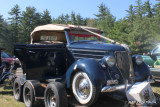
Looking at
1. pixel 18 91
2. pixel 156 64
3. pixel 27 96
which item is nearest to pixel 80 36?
pixel 27 96

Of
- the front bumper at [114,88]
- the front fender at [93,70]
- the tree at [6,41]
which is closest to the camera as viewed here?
the front bumper at [114,88]

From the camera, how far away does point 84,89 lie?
13.5ft

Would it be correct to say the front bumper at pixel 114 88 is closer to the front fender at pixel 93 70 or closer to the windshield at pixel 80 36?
the front fender at pixel 93 70

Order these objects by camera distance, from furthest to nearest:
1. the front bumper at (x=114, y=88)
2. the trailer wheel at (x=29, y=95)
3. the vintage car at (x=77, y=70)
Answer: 1. the trailer wheel at (x=29, y=95)
2. the vintage car at (x=77, y=70)
3. the front bumper at (x=114, y=88)

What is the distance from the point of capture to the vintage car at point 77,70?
13.1 ft

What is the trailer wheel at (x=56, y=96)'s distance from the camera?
402 cm

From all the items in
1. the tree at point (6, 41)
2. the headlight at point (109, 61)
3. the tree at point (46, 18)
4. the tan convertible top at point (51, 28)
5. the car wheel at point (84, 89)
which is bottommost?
the car wheel at point (84, 89)

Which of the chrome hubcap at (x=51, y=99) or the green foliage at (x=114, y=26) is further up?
the green foliage at (x=114, y=26)

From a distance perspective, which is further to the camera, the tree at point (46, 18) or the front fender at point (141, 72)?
the tree at point (46, 18)

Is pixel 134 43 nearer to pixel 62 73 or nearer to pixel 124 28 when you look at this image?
pixel 124 28

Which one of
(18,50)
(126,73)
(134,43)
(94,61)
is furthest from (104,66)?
(134,43)

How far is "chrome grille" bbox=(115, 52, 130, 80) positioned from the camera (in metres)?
4.28

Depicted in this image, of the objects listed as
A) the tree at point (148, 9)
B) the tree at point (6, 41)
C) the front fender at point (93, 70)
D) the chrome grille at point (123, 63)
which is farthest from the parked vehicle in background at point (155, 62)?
the tree at point (148, 9)

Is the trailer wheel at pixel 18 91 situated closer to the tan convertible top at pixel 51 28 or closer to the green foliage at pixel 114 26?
the tan convertible top at pixel 51 28
